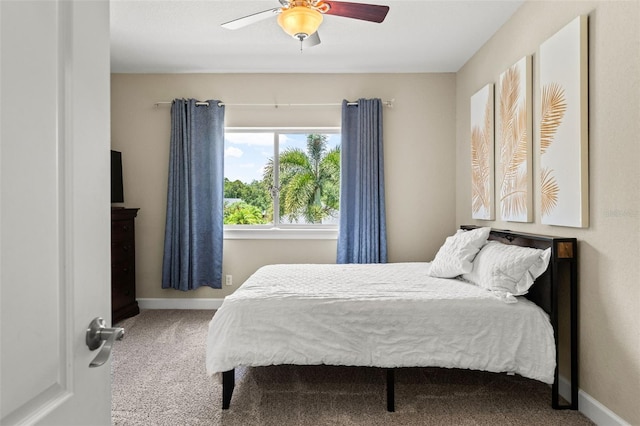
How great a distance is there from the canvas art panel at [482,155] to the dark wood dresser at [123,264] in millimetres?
3494

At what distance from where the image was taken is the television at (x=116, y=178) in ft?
14.3

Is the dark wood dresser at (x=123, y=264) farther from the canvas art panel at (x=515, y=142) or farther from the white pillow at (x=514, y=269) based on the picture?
the canvas art panel at (x=515, y=142)

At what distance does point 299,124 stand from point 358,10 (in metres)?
2.20

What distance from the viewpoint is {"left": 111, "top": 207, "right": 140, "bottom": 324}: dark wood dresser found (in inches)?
160

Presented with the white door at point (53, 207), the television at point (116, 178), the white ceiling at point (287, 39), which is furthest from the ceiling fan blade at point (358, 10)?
the television at point (116, 178)

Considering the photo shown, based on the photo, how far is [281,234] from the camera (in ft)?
15.2

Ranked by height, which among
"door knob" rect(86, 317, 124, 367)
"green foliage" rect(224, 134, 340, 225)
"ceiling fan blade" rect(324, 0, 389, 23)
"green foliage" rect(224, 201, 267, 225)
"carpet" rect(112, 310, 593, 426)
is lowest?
"carpet" rect(112, 310, 593, 426)

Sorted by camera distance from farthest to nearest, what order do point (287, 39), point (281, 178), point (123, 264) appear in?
point (281, 178) < point (123, 264) < point (287, 39)

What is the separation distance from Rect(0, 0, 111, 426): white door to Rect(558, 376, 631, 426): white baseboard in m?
2.42

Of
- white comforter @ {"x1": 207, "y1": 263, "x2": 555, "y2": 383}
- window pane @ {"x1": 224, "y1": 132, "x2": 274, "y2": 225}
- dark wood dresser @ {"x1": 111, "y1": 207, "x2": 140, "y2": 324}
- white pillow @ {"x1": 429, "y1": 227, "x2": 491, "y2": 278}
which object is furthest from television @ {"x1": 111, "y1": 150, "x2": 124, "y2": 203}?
white pillow @ {"x1": 429, "y1": 227, "x2": 491, "y2": 278}

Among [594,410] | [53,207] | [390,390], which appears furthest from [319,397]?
[53,207]

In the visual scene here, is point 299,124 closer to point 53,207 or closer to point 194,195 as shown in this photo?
point 194,195

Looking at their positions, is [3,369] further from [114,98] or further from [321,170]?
[114,98]

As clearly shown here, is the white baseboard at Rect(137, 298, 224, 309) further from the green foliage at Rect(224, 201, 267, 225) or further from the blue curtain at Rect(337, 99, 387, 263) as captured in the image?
the blue curtain at Rect(337, 99, 387, 263)
